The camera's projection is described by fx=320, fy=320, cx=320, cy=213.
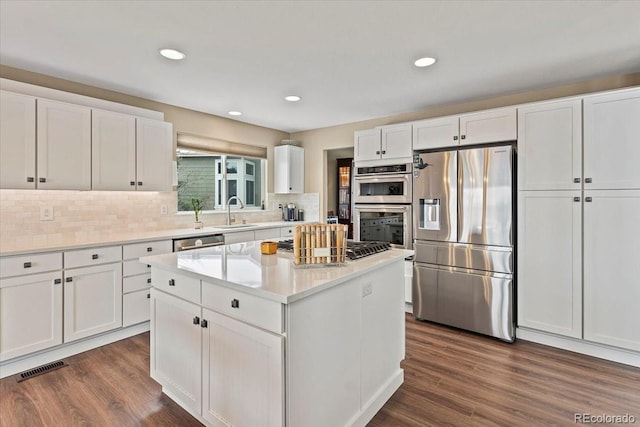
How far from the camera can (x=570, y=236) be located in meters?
2.79

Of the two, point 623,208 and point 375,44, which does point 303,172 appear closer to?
point 375,44

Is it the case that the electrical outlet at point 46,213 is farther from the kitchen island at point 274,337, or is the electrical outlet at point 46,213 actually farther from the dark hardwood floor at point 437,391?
the kitchen island at point 274,337

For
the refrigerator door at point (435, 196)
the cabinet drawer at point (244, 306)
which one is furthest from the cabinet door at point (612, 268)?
the cabinet drawer at point (244, 306)

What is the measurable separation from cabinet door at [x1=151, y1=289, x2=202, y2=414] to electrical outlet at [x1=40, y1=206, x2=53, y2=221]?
174cm

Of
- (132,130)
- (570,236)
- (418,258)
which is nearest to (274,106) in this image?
(132,130)

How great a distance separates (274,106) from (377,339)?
2.95 m

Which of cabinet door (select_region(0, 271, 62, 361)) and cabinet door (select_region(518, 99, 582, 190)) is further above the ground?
cabinet door (select_region(518, 99, 582, 190))

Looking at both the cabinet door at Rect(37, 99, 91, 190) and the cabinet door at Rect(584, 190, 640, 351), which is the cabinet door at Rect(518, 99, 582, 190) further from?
the cabinet door at Rect(37, 99, 91, 190)

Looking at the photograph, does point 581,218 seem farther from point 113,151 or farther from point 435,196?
point 113,151

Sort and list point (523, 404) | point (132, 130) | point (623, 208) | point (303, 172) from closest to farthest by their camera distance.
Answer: point (523, 404) < point (623, 208) < point (132, 130) < point (303, 172)

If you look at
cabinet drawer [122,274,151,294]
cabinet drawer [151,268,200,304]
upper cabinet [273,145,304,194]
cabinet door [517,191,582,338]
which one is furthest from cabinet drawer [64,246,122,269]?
cabinet door [517,191,582,338]

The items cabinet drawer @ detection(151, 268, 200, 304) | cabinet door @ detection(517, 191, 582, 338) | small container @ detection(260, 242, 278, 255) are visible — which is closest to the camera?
cabinet drawer @ detection(151, 268, 200, 304)

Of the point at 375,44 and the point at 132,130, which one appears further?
the point at 132,130

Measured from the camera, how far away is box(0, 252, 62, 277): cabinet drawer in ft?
7.71
